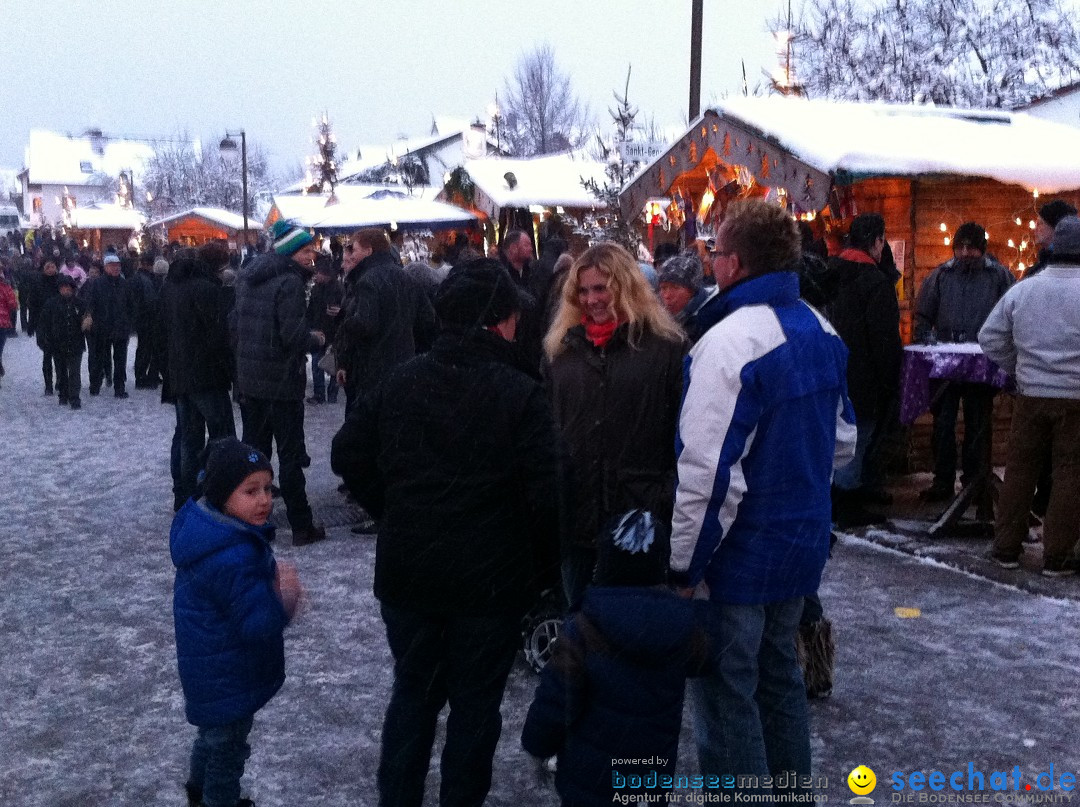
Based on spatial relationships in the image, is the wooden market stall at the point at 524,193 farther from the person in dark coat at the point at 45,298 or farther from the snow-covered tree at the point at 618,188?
the person in dark coat at the point at 45,298

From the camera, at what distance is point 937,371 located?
6.98 meters

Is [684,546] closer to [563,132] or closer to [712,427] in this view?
[712,427]

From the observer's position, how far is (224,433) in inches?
306

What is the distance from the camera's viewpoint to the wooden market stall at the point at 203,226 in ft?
150

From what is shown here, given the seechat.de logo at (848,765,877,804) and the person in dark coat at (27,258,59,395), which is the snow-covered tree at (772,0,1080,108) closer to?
the person in dark coat at (27,258,59,395)

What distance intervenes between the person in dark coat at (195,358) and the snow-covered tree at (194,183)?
190 feet

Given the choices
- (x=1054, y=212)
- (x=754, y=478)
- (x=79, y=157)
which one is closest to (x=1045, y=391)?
(x=1054, y=212)

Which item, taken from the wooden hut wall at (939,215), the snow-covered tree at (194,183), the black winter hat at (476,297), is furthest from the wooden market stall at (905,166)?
the snow-covered tree at (194,183)

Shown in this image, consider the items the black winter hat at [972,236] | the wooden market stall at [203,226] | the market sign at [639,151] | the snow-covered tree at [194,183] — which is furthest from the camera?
the snow-covered tree at [194,183]

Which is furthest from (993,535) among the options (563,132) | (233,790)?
(563,132)

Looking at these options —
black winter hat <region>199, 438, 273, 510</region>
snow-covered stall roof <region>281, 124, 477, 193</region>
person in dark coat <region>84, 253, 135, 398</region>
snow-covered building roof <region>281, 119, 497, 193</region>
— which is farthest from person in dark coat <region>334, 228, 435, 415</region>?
snow-covered stall roof <region>281, 124, 477, 193</region>

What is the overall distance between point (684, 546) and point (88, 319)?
44.1ft

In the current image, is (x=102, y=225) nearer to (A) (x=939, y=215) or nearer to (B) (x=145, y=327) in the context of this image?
(B) (x=145, y=327)

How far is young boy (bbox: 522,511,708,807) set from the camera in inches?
112
